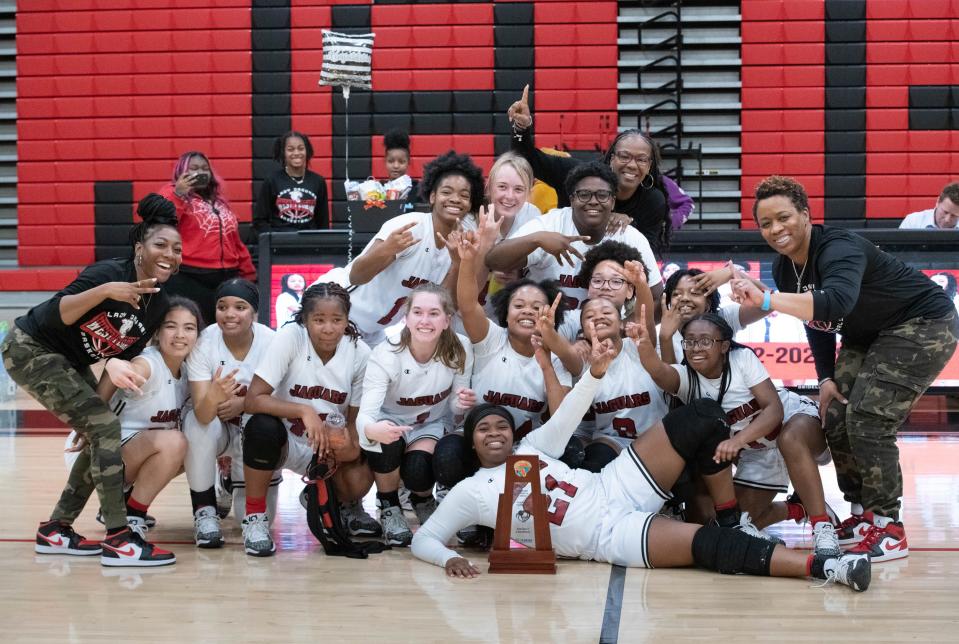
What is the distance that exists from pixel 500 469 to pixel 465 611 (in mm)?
735

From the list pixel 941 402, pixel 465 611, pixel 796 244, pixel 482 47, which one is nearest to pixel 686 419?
pixel 796 244

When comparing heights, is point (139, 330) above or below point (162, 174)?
below

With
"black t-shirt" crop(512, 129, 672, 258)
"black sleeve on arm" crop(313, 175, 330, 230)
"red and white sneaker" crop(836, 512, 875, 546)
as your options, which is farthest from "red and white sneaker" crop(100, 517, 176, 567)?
"black sleeve on arm" crop(313, 175, 330, 230)

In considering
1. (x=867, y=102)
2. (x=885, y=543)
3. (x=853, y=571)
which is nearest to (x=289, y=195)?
(x=885, y=543)

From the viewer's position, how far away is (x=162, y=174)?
10.6 metres

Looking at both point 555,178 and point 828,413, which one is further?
point 555,178

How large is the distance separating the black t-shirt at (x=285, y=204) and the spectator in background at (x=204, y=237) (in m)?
0.47

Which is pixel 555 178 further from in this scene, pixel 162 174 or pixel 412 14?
pixel 162 174

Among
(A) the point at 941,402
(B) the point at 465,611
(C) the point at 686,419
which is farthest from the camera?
(A) the point at 941,402

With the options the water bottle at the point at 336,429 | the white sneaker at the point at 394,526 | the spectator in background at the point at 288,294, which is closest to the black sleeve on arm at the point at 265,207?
the spectator in background at the point at 288,294

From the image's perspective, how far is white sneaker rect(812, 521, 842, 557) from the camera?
3615 mm

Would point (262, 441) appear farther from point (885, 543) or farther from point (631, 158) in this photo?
point (885, 543)

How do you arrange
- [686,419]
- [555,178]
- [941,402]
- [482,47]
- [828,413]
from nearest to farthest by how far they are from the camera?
1. [686,419]
2. [828,413]
3. [555,178]
4. [941,402]
5. [482,47]

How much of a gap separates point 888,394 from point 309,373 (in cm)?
211
